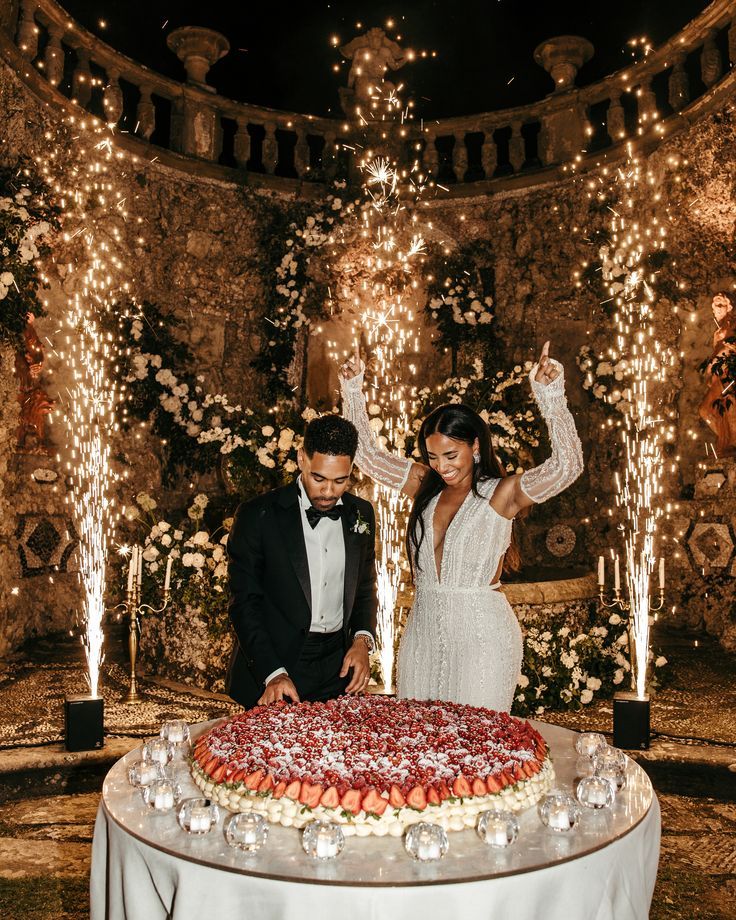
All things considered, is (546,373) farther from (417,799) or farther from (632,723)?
(632,723)

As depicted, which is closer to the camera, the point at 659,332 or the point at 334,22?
the point at 659,332

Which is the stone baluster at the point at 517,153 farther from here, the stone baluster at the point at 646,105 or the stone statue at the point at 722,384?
the stone statue at the point at 722,384

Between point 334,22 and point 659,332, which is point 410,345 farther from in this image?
point 334,22

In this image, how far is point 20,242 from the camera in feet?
20.8

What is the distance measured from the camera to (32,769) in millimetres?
4398

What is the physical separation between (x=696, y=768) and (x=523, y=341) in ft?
18.8

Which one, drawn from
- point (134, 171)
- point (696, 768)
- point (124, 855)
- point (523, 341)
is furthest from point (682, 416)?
point (124, 855)

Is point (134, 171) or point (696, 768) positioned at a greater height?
point (134, 171)

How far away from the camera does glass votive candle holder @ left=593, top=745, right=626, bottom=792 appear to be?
1825 millimetres

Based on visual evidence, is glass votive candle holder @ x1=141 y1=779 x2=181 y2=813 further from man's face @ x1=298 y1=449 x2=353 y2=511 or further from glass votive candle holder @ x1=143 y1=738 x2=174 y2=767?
man's face @ x1=298 y1=449 x2=353 y2=511

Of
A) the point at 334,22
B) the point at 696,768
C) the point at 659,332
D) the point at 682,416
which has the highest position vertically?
the point at 334,22

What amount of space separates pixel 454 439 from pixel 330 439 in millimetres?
512

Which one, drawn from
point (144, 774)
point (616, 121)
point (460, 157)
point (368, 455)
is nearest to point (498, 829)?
point (144, 774)

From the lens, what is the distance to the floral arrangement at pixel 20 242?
6.27 metres
